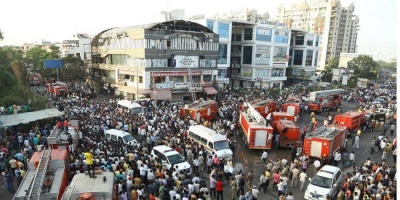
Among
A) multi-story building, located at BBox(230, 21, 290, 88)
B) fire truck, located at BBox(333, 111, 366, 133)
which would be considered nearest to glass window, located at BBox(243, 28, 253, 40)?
multi-story building, located at BBox(230, 21, 290, 88)

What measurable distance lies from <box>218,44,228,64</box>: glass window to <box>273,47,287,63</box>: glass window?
11.2 m

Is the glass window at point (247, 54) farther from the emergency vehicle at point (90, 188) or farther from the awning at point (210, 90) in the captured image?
the emergency vehicle at point (90, 188)

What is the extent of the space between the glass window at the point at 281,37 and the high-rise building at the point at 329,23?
6149 cm

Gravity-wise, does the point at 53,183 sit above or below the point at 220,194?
above

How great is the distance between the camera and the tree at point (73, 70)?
45.0 metres

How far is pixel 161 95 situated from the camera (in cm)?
3628

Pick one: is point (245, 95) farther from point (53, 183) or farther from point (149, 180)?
point (53, 183)

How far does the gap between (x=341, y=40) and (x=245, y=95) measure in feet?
305

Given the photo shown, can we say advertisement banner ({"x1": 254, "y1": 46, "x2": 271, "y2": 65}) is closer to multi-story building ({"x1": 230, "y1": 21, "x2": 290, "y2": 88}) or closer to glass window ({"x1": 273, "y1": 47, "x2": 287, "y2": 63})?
multi-story building ({"x1": 230, "y1": 21, "x2": 290, "y2": 88})

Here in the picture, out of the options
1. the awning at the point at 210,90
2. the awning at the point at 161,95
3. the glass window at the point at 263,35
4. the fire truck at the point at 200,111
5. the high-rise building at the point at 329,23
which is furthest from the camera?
the high-rise building at the point at 329,23

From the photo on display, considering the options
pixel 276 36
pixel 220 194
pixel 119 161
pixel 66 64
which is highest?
pixel 276 36

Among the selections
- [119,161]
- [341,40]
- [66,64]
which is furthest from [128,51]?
[341,40]

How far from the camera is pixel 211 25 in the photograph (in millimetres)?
46094

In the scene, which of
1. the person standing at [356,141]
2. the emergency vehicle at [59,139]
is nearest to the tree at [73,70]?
the emergency vehicle at [59,139]
